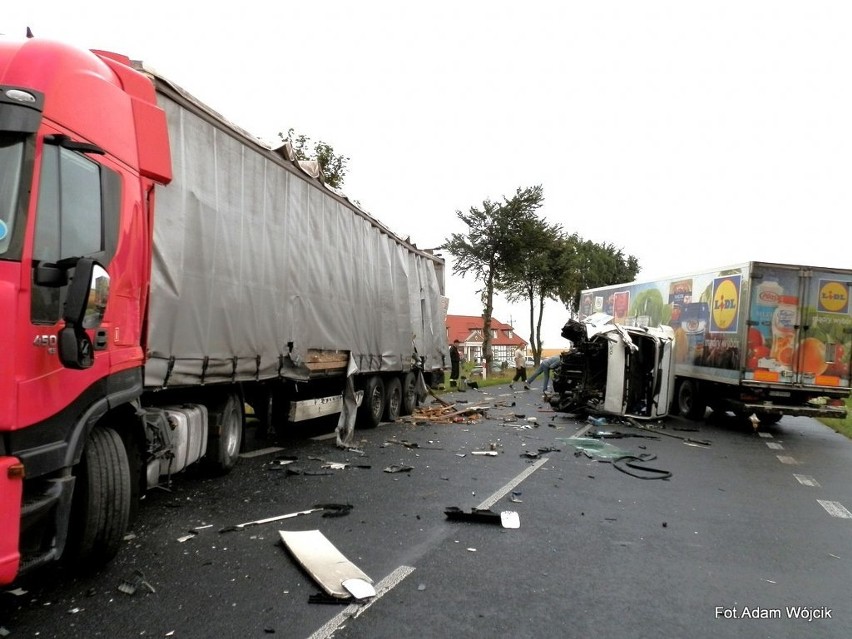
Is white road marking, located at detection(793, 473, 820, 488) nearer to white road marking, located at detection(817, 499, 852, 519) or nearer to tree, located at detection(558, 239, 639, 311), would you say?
white road marking, located at detection(817, 499, 852, 519)

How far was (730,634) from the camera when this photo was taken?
3723 mm

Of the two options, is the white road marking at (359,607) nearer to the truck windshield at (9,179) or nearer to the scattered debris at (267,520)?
the scattered debris at (267,520)

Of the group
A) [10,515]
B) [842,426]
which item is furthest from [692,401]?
[10,515]

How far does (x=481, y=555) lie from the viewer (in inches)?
192

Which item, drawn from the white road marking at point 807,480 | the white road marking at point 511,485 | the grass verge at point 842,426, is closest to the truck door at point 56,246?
the white road marking at point 511,485

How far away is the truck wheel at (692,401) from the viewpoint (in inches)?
632

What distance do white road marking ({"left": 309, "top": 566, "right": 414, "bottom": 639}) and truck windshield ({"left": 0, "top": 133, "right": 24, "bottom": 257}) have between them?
2521mm

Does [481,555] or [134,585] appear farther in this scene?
[481,555]

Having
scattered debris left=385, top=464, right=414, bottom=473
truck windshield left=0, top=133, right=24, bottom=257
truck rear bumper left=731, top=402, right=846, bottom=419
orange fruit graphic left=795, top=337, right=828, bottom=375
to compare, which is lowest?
scattered debris left=385, top=464, right=414, bottom=473

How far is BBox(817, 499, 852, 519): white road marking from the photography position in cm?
679

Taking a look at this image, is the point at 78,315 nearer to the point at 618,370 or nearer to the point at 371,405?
the point at 371,405

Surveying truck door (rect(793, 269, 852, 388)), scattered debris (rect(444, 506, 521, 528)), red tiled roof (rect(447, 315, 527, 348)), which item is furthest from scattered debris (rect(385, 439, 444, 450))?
red tiled roof (rect(447, 315, 527, 348))

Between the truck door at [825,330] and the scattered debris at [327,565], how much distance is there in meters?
12.1

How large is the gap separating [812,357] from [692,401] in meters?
3.21
